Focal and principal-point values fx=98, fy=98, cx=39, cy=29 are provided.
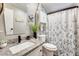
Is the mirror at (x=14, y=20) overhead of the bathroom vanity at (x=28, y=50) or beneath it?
overhead

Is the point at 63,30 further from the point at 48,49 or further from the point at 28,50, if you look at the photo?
the point at 28,50

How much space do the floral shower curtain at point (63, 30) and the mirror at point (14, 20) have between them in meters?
0.43

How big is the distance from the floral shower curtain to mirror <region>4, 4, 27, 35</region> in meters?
0.43

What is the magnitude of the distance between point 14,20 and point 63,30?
785 mm

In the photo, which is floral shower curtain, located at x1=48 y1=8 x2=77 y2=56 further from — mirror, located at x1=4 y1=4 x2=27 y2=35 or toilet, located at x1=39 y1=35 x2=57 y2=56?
mirror, located at x1=4 y1=4 x2=27 y2=35

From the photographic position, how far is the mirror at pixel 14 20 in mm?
1472

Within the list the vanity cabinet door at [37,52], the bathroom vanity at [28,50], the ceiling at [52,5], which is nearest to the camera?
the bathroom vanity at [28,50]

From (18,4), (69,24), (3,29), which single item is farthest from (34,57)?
(18,4)

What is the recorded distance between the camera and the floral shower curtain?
1.54 meters

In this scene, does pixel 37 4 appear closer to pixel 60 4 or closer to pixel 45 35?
pixel 60 4

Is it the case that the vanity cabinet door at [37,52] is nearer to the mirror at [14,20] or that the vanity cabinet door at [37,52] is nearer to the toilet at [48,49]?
the toilet at [48,49]

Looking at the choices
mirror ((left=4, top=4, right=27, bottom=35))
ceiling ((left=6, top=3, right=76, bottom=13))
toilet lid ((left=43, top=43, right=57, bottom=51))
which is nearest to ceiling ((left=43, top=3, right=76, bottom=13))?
ceiling ((left=6, top=3, right=76, bottom=13))

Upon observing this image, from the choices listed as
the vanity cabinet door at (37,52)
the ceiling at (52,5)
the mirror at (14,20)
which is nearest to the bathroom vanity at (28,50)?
the vanity cabinet door at (37,52)

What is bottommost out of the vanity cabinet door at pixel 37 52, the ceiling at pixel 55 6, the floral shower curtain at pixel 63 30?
the vanity cabinet door at pixel 37 52
